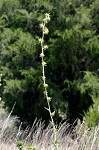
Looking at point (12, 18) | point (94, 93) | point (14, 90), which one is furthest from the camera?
point (12, 18)

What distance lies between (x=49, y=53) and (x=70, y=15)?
1.27 meters

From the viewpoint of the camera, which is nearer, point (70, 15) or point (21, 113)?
point (70, 15)

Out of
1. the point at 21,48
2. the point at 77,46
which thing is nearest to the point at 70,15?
the point at 77,46

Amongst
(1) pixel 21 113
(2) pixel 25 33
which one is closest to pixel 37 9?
(2) pixel 25 33

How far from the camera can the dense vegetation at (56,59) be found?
10.4m

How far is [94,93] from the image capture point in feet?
33.0

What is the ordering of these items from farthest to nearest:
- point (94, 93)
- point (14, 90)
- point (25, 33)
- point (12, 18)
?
point (12, 18), point (25, 33), point (14, 90), point (94, 93)

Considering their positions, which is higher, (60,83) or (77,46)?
(77,46)

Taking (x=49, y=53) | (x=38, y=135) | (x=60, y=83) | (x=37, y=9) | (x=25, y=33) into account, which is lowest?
(x=38, y=135)

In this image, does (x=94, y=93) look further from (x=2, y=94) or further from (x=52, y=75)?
(x=2, y=94)

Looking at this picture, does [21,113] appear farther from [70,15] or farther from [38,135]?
[38,135]

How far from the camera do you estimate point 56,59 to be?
1072 cm

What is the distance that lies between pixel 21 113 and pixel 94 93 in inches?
106

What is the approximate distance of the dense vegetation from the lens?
1036 cm
